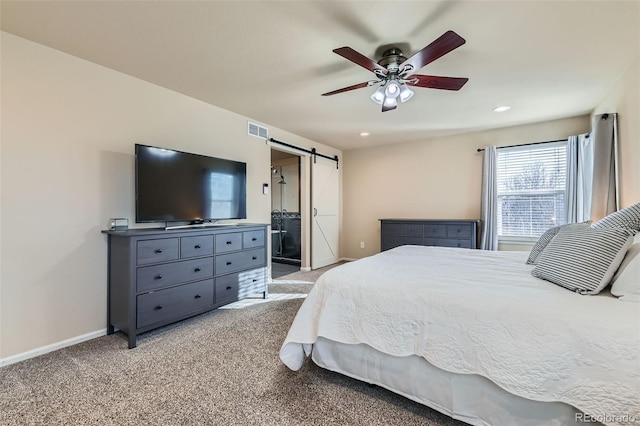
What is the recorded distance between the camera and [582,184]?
11.4 feet

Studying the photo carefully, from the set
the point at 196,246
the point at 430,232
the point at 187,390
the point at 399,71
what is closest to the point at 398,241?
the point at 430,232

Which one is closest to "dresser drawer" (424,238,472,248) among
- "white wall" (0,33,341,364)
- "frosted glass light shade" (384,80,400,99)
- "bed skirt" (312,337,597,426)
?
"frosted glass light shade" (384,80,400,99)

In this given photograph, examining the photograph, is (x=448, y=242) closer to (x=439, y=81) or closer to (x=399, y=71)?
(x=439, y=81)

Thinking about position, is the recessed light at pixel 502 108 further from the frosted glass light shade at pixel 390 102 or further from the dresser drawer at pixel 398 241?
the dresser drawer at pixel 398 241

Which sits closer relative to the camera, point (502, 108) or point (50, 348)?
point (50, 348)

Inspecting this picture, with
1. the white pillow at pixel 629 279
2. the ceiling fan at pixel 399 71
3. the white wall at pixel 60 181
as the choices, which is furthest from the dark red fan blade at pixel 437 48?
the white wall at pixel 60 181

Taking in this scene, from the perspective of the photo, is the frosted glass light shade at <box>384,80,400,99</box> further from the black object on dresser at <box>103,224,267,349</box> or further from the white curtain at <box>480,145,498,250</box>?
the white curtain at <box>480,145,498,250</box>

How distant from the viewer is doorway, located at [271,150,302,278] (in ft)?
19.7

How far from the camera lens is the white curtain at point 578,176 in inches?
132

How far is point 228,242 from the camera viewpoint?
116 inches

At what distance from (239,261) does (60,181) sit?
1683 millimetres

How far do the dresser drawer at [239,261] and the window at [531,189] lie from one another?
369 centimetres

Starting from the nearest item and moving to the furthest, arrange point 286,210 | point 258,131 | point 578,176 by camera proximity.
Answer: point 578,176 → point 258,131 → point 286,210

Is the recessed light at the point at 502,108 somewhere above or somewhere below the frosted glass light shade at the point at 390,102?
above
